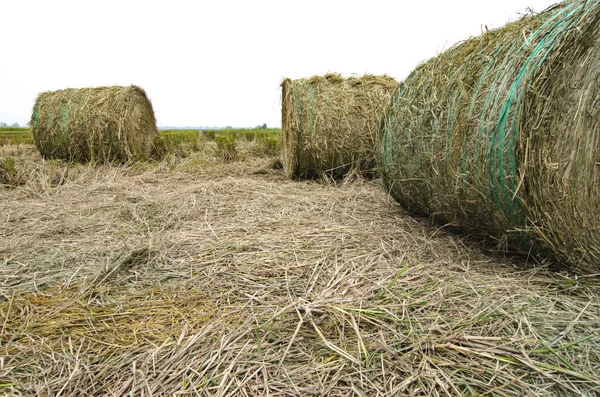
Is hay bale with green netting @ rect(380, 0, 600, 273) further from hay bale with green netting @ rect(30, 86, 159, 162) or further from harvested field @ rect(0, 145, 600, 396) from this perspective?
hay bale with green netting @ rect(30, 86, 159, 162)

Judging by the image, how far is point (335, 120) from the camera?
506 centimetres

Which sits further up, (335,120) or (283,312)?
(335,120)

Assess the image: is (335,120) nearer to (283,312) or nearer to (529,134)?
(529,134)

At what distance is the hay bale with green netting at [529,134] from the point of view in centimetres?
204

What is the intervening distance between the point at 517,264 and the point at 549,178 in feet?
2.26

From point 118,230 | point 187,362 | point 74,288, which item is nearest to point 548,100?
point 187,362

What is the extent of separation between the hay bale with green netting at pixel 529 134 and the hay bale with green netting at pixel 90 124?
222 inches

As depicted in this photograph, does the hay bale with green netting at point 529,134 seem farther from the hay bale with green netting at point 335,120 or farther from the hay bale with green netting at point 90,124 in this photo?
the hay bale with green netting at point 90,124

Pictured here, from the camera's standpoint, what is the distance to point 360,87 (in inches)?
205

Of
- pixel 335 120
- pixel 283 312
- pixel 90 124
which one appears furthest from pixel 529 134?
pixel 90 124

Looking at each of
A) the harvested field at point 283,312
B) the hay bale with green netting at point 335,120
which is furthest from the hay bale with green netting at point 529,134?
the hay bale with green netting at point 335,120

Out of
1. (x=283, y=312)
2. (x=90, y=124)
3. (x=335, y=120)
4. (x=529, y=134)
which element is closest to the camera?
(x=283, y=312)

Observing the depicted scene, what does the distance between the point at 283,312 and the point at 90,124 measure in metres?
6.18

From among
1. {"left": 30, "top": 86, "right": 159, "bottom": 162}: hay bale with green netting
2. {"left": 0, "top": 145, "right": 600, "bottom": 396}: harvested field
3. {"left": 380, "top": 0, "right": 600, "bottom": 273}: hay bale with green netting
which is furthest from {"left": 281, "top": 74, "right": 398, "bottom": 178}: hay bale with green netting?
{"left": 30, "top": 86, "right": 159, "bottom": 162}: hay bale with green netting
